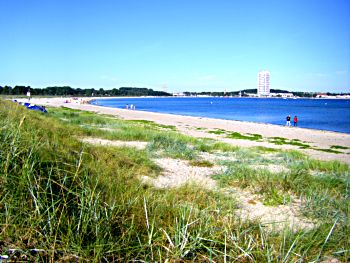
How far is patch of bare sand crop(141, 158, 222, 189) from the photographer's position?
20.0 feet

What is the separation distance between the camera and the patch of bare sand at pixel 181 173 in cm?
610

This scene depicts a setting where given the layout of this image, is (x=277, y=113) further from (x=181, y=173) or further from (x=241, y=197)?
(x=241, y=197)

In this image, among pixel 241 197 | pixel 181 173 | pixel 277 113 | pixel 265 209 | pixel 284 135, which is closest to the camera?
pixel 265 209

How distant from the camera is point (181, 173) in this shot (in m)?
7.18

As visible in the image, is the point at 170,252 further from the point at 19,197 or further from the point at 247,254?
the point at 19,197

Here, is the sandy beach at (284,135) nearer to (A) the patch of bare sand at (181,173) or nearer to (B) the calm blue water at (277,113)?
(A) the patch of bare sand at (181,173)

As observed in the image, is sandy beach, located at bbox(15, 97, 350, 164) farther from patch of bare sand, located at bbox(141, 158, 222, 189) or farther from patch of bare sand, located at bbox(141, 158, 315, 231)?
patch of bare sand, located at bbox(141, 158, 315, 231)

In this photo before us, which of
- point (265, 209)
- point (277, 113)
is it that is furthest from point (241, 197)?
point (277, 113)

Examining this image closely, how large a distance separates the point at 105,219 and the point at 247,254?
1182mm

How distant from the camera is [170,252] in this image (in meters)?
2.09

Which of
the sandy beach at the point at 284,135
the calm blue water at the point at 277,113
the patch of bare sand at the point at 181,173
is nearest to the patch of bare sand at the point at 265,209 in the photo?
the patch of bare sand at the point at 181,173

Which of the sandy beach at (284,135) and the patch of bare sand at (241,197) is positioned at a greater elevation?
the patch of bare sand at (241,197)

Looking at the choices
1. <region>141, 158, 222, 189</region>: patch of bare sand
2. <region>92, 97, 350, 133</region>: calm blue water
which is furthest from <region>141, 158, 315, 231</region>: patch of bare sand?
<region>92, 97, 350, 133</region>: calm blue water

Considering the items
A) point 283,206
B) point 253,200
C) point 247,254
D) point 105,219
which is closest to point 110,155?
point 253,200
